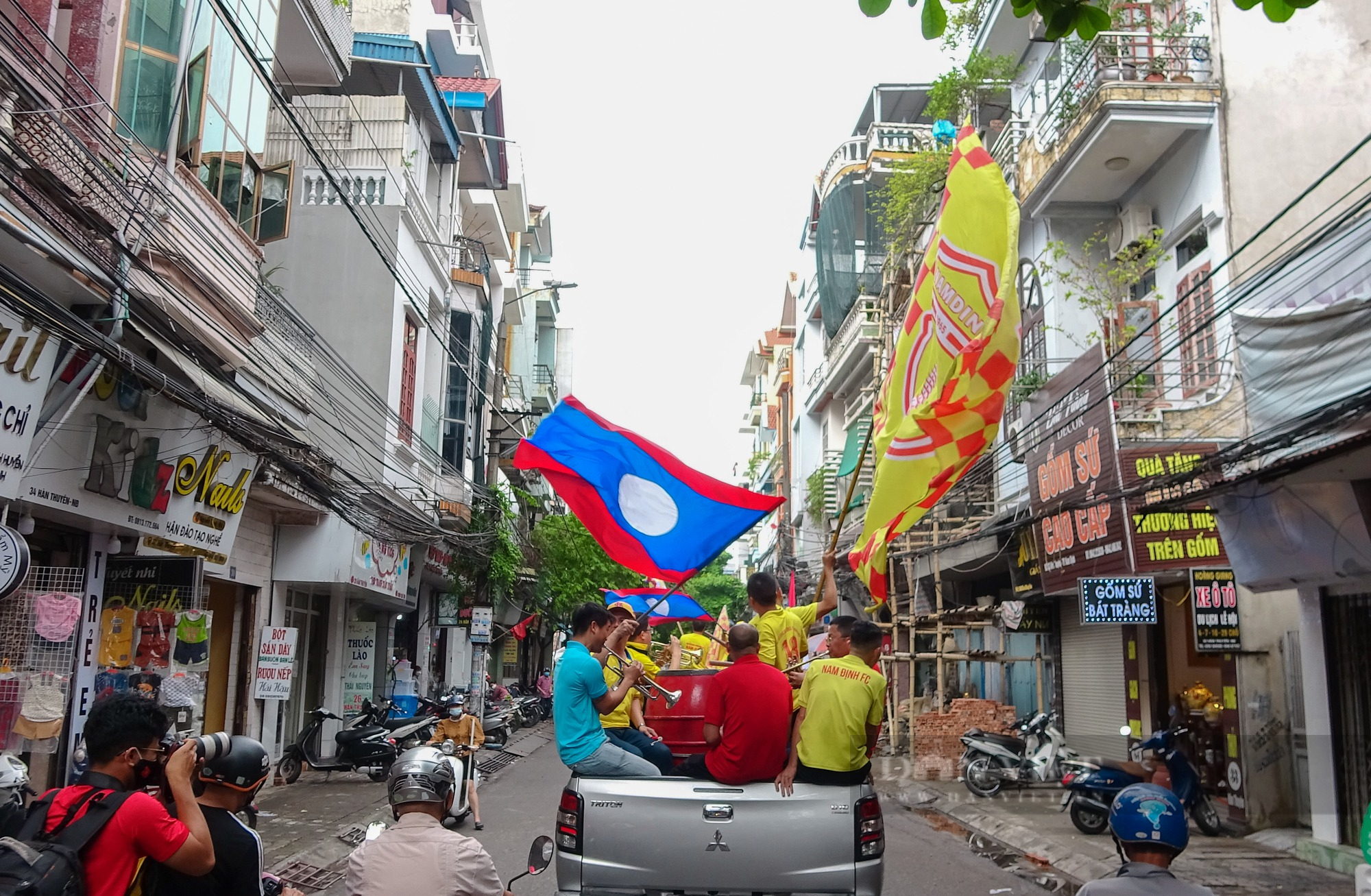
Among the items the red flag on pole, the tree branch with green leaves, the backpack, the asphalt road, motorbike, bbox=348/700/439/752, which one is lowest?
the asphalt road

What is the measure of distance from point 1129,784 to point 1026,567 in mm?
6055

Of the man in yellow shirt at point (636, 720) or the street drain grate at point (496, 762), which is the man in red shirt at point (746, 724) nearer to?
the man in yellow shirt at point (636, 720)

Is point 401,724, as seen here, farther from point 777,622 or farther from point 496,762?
point 777,622

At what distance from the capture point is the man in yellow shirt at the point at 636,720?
676cm

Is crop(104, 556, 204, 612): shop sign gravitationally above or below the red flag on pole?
above

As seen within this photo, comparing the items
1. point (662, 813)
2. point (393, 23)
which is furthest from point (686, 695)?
point (393, 23)

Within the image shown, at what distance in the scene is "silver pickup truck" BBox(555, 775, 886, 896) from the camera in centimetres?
536

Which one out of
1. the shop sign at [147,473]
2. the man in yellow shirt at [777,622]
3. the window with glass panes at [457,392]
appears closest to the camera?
the man in yellow shirt at [777,622]

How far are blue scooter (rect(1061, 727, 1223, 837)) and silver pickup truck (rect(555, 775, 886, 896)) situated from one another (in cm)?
626

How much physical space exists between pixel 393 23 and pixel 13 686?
691 inches

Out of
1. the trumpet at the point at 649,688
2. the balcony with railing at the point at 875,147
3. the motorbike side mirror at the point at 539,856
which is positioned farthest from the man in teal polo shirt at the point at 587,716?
the balcony with railing at the point at 875,147

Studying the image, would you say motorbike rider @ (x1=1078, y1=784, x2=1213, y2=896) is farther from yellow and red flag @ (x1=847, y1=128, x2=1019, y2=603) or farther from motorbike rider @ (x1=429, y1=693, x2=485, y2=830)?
motorbike rider @ (x1=429, y1=693, x2=485, y2=830)

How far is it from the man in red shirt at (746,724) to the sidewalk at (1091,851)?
10.8ft

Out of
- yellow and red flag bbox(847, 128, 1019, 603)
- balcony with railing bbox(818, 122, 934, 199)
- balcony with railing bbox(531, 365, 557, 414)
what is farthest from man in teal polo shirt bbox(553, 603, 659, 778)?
balcony with railing bbox(531, 365, 557, 414)
